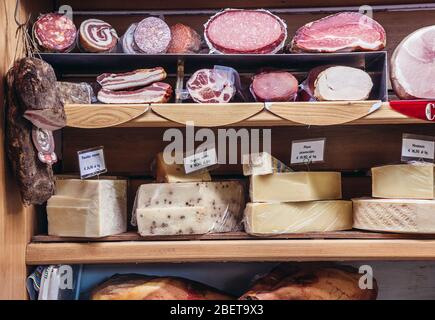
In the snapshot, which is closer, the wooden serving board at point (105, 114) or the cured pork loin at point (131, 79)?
the wooden serving board at point (105, 114)

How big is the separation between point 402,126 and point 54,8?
1.74 meters

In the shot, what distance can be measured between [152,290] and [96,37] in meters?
1.04

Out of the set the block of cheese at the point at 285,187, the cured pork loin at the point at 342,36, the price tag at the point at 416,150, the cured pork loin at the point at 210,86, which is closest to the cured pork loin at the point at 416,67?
the cured pork loin at the point at 342,36

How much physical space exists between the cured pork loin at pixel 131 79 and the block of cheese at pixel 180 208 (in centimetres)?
41

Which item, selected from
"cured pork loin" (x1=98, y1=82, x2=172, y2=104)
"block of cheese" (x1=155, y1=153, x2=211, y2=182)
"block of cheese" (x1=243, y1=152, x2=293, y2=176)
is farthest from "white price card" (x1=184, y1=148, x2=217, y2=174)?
"cured pork loin" (x1=98, y1=82, x2=172, y2=104)

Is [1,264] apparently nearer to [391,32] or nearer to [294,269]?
[294,269]

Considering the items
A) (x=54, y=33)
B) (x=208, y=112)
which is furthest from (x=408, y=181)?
(x=54, y=33)

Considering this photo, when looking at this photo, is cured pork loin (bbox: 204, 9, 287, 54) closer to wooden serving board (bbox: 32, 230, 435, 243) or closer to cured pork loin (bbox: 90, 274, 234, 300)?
wooden serving board (bbox: 32, 230, 435, 243)

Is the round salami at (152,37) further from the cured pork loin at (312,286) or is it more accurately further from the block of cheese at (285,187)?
the cured pork loin at (312,286)

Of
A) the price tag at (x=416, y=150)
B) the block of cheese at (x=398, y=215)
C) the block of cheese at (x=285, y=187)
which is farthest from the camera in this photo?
the price tag at (x=416, y=150)

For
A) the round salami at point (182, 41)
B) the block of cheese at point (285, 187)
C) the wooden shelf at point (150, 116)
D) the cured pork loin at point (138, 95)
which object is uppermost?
the round salami at point (182, 41)

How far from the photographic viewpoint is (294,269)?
2.04 meters

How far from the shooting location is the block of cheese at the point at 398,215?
1.75 metres
